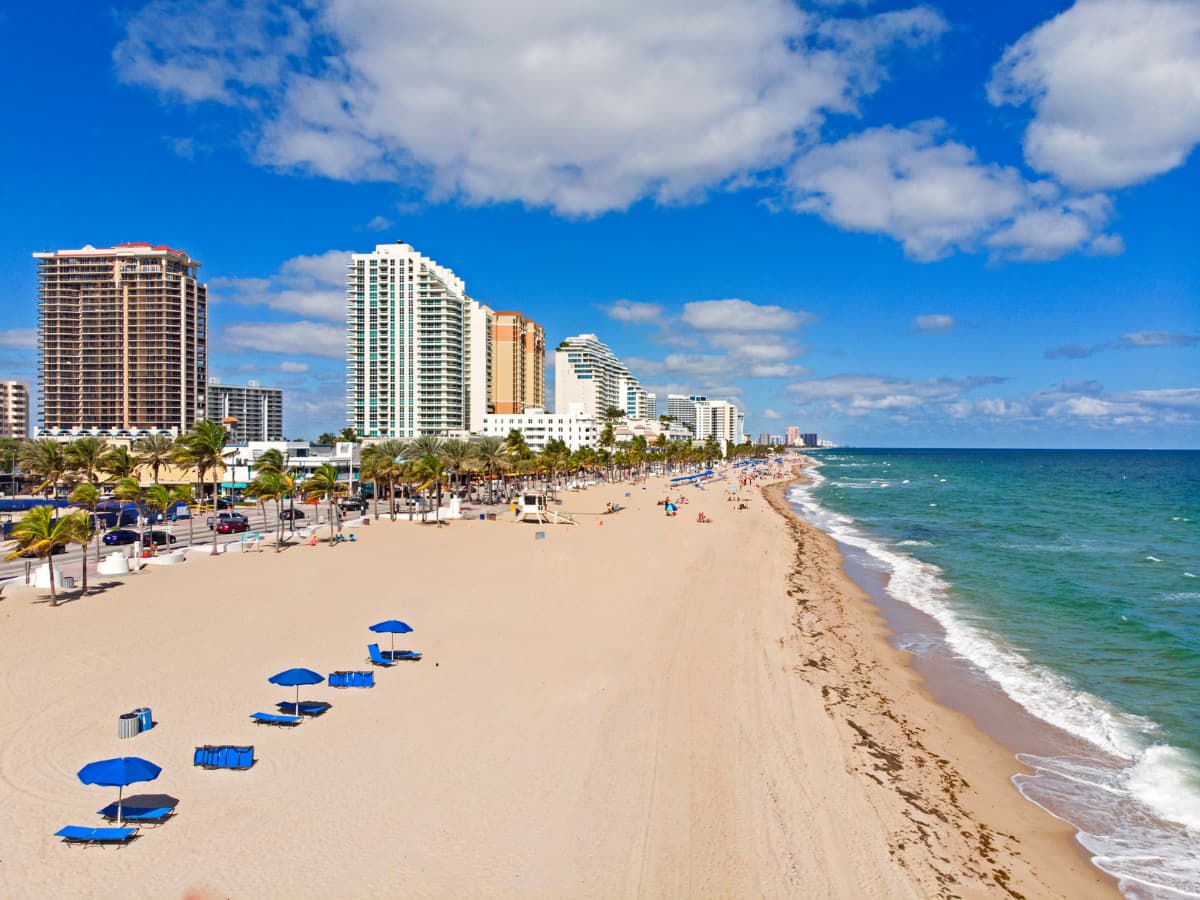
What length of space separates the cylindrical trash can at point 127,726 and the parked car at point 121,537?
98.9 ft

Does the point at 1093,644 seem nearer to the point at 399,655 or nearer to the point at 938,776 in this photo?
the point at 938,776

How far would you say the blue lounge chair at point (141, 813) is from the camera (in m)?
10.8

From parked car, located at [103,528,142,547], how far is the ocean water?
40.7 m

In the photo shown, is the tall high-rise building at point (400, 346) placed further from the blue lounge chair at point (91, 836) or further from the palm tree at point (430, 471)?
the blue lounge chair at point (91, 836)

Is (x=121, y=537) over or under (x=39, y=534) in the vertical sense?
under

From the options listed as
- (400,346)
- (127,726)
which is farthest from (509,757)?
(400,346)

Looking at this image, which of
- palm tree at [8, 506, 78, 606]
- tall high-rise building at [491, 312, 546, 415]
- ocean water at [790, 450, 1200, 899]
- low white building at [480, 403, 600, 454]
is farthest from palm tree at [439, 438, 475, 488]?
tall high-rise building at [491, 312, 546, 415]

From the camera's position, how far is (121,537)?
128ft

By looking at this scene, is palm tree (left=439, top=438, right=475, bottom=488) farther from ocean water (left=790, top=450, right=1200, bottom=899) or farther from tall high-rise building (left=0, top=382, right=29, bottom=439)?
tall high-rise building (left=0, top=382, right=29, bottom=439)

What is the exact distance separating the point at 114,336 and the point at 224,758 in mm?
139521

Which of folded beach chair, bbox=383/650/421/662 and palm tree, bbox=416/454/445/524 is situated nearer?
folded beach chair, bbox=383/650/421/662

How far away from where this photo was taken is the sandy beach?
403 inches

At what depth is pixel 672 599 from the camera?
2838cm

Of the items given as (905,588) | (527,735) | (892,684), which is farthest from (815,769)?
(905,588)
